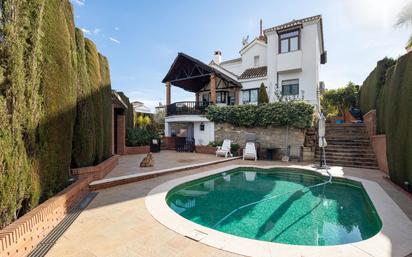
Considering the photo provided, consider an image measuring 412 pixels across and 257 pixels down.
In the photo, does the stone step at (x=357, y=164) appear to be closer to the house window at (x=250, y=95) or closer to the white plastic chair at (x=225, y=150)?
the white plastic chair at (x=225, y=150)

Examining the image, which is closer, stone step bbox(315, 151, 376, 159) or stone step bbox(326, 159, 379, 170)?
stone step bbox(326, 159, 379, 170)

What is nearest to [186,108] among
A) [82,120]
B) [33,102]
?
[82,120]

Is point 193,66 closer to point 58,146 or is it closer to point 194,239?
point 58,146

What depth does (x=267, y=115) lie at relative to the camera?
13.7 m

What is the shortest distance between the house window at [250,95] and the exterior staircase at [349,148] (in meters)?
6.84

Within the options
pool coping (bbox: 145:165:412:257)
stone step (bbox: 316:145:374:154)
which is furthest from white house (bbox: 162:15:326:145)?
pool coping (bbox: 145:165:412:257)

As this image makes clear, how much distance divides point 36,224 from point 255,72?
63.1 feet

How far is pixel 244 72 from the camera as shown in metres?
20.6

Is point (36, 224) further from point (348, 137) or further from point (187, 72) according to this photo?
point (187, 72)

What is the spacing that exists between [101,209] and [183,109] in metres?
13.8

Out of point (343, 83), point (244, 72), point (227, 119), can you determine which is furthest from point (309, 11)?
point (227, 119)

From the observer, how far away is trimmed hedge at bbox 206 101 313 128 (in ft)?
41.4

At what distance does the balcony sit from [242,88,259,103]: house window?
2.90 metres

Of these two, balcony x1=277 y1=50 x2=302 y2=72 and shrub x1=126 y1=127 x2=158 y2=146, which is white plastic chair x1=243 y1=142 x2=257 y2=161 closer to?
shrub x1=126 y1=127 x2=158 y2=146
